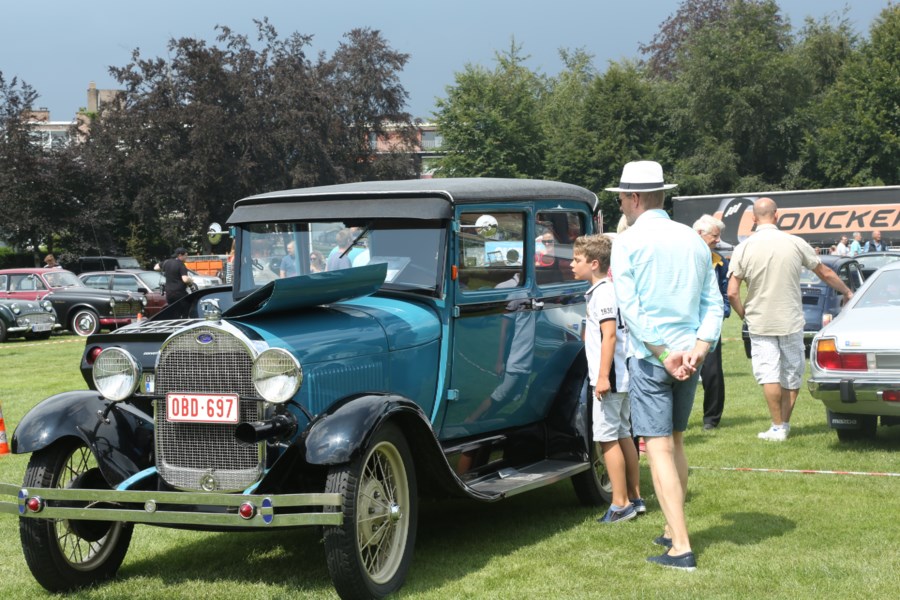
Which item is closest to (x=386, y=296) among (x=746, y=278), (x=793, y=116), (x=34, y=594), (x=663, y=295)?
→ (x=663, y=295)

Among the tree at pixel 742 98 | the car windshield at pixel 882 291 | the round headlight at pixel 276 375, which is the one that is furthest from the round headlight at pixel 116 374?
the tree at pixel 742 98

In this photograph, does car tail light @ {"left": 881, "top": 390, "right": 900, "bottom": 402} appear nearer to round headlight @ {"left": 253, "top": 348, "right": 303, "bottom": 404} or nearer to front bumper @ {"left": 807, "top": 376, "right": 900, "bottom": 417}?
front bumper @ {"left": 807, "top": 376, "right": 900, "bottom": 417}

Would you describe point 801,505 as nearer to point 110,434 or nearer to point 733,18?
point 110,434

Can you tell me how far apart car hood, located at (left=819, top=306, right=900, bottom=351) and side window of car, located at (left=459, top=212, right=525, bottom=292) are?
309 centimetres

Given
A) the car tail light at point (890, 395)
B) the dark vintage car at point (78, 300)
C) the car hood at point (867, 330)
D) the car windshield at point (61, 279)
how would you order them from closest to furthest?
the car tail light at point (890, 395) → the car hood at point (867, 330) → the dark vintage car at point (78, 300) → the car windshield at point (61, 279)

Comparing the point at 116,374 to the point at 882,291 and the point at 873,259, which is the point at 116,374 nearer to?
the point at 882,291

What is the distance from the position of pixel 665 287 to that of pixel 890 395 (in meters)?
3.53

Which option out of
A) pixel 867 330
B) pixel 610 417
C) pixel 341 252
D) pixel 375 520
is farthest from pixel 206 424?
pixel 867 330

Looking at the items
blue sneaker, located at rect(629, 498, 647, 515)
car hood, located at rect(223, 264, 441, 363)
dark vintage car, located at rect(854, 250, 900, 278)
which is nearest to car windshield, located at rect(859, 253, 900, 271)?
dark vintage car, located at rect(854, 250, 900, 278)

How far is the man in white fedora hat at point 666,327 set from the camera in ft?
17.3

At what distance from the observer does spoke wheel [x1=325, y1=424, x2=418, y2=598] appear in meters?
4.69

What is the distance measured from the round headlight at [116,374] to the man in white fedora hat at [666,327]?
2415 millimetres

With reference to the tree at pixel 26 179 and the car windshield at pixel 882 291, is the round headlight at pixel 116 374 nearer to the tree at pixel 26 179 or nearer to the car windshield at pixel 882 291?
the car windshield at pixel 882 291

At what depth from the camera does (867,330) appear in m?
8.28
